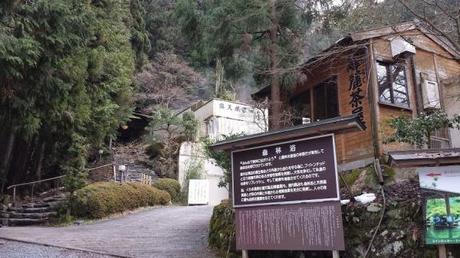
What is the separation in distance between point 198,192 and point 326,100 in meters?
12.4

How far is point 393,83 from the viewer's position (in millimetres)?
11961

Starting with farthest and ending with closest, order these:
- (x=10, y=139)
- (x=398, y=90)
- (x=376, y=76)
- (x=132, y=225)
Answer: (x=10, y=139)
(x=132, y=225)
(x=398, y=90)
(x=376, y=76)

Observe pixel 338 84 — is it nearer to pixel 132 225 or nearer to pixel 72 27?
pixel 72 27

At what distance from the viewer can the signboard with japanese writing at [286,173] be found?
7004mm

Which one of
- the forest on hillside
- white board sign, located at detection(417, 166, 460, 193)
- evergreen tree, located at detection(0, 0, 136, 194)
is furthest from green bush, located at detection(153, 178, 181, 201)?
white board sign, located at detection(417, 166, 460, 193)

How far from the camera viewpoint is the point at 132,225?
580 inches

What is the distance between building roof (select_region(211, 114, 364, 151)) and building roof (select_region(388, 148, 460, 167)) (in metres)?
0.79

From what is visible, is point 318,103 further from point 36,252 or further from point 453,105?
point 36,252

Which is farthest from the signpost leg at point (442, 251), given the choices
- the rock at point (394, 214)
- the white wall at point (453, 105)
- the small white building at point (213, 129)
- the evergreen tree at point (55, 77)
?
the small white building at point (213, 129)

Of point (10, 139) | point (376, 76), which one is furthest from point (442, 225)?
point (10, 139)

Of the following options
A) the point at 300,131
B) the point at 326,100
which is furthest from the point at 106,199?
the point at 300,131

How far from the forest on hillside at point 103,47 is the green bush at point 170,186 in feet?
16.5

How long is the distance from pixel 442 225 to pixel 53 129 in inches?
Answer: 550

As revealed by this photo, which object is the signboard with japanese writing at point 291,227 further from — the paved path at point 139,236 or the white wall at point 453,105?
the white wall at point 453,105
